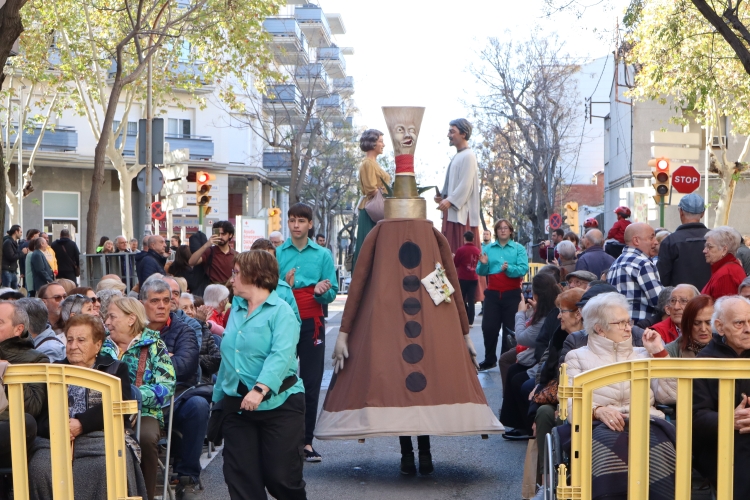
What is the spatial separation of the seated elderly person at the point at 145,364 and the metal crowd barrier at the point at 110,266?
9.20m

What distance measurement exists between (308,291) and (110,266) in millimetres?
8818

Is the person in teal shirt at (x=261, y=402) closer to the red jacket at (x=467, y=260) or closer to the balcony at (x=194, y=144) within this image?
the red jacket at (x=467, y=260)

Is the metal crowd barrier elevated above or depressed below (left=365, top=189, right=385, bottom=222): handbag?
below

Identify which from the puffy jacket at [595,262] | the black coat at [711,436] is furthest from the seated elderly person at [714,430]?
the puffy jacket at [595,262]

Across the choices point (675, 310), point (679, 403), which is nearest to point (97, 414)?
point (679, 403)

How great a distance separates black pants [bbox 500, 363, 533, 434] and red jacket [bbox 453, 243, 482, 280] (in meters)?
2.93

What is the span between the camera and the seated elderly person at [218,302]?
33.6 feet

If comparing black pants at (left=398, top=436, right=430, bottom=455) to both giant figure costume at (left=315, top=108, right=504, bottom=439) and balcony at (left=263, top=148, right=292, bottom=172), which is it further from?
A: balcony at (left=263, top=148, right=292, bottom=172)

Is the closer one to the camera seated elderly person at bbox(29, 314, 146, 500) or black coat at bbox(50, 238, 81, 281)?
seated elderly person at bbox(29, 314, 146, 500)

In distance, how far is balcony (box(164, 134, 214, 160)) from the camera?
5150cm

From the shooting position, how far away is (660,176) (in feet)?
64.2

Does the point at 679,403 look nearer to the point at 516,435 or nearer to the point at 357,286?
the point at 357,286

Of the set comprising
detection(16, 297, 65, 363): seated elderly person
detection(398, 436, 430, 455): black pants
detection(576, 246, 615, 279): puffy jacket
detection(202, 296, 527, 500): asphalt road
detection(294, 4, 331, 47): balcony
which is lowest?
detection(202, 296, 527, 500): asphalt road

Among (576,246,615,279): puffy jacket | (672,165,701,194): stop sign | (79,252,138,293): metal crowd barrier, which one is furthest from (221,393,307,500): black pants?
(672,165,701,194): stop sign
